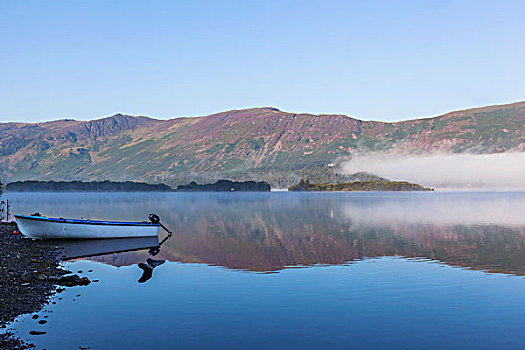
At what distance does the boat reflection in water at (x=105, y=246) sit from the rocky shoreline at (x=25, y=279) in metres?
2.05

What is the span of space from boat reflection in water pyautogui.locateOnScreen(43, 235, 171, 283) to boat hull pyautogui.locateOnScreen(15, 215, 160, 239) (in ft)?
2.20

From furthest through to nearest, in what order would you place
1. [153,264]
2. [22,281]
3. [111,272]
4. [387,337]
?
1. [153,264]
2. [111,272]
3. [22,281]
4. [387,337]

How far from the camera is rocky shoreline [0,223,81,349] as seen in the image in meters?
23.6

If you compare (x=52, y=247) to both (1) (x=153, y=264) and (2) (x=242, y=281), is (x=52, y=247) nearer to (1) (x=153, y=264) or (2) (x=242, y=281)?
(1) (x=153, y=264)

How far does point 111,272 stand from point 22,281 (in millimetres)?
8359

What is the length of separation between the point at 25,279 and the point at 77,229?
28.0 m

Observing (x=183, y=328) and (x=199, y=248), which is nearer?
(x=183, y=328)

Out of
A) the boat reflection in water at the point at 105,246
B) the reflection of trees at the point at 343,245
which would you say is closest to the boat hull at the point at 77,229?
the boat reflection in water at the point at 105,246

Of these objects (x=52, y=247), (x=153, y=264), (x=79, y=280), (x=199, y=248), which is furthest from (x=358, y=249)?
(x=52, y=247)

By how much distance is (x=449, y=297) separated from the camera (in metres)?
29.2

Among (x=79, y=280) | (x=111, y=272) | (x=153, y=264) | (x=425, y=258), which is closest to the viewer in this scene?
(x=79, y=280)

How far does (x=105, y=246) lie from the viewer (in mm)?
55500

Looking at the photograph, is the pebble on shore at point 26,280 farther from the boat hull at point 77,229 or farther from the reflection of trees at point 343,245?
the reflection of trees at point 343,245

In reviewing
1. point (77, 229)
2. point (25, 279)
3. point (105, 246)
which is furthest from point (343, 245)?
point (25, 279)
